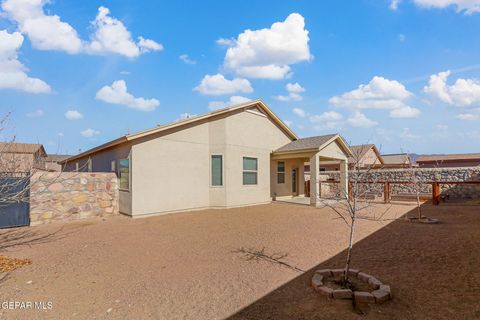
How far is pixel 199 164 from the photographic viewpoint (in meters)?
13.1

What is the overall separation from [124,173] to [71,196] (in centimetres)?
207

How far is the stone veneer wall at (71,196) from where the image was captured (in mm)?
9906

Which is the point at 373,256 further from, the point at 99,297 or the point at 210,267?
the point at 99,297

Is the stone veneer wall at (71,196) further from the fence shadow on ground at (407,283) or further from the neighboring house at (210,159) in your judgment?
the fence shadow on ground at (407,283)

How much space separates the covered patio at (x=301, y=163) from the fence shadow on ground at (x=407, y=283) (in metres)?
6.09

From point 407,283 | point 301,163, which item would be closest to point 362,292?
point 407,283

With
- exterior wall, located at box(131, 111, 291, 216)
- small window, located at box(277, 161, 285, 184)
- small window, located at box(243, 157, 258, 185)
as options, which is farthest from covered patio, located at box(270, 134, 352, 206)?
small window, located at box(243, 157, 258, 185)

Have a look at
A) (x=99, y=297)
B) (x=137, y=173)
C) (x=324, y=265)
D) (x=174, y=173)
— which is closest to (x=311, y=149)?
(x=174, y=173)

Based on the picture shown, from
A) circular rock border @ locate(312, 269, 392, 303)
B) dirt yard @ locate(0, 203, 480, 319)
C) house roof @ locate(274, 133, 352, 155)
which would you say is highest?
house roof @ locate(274, 133, 352, 155)

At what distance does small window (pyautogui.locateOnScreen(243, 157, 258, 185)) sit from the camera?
14461 mm

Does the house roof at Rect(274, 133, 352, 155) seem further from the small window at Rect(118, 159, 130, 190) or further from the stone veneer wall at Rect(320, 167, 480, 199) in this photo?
the small window at Rect(118, 159, 130, 190)

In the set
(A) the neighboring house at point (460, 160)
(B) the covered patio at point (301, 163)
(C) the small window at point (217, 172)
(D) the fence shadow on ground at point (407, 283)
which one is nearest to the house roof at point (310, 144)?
(B) the covered patio at point (301, 163)

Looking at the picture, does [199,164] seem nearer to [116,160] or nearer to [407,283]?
[116,160]

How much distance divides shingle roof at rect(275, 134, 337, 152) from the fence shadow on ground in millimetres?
7149
